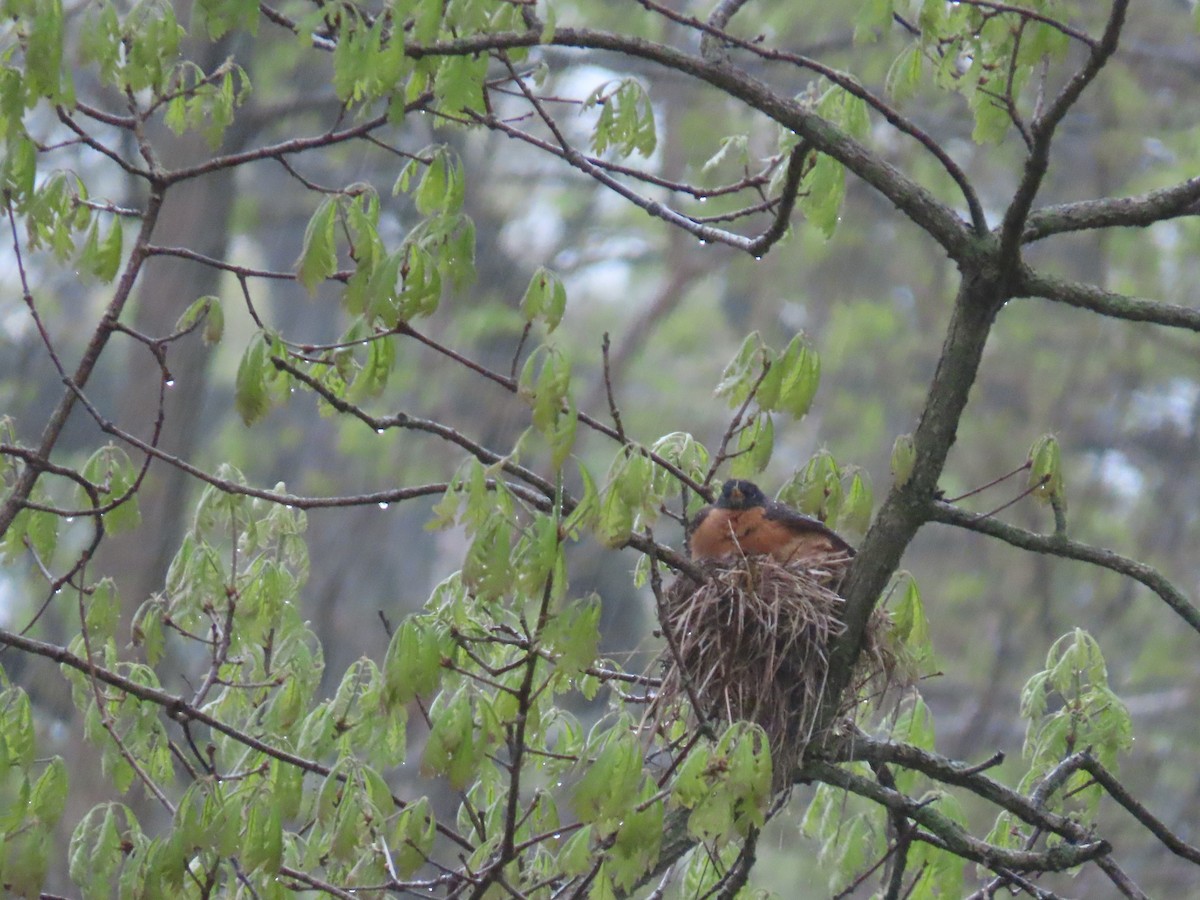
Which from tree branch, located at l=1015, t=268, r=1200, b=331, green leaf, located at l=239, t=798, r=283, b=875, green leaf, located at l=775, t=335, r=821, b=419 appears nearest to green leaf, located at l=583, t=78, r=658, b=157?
green leaf, located at l=775, t=335, r=821, b=419

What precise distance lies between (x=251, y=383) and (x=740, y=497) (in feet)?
6.56

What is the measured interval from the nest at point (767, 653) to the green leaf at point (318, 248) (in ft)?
4.02

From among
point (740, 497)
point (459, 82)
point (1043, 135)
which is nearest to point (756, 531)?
point (740, 497)

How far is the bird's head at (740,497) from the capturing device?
177 inches

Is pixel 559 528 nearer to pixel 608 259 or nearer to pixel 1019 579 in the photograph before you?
pixel 608 259

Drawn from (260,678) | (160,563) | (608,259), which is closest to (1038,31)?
(260,678)

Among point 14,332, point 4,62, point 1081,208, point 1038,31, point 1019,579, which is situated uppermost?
point 1019,579

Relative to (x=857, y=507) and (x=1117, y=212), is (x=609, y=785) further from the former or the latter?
(x=1117, y=212)

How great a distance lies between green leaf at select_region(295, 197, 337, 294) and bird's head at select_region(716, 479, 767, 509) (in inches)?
77.1

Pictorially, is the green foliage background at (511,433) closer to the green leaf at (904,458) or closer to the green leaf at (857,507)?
the green leaf at (857,507)

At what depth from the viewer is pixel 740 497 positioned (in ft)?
14.8

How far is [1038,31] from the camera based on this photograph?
10.2 ft

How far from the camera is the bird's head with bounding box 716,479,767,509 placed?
449 cm

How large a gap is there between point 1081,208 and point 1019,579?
875cm
